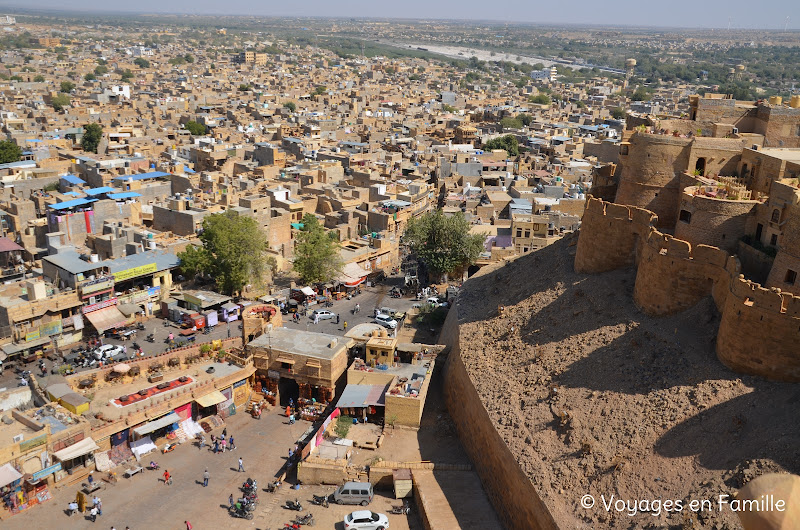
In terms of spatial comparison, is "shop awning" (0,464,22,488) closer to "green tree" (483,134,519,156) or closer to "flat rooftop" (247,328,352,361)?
"flat rooftop" (247,328,352,361)

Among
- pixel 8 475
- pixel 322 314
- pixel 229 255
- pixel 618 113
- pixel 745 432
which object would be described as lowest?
pixel 322 314

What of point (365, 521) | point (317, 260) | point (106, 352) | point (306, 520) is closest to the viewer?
point (365, 521)

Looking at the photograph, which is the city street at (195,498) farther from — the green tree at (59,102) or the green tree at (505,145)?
Answer: the green tree at (59,102)

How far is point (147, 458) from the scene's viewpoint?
21.7 meters

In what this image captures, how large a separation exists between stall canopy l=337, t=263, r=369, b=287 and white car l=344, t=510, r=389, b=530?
691 inches

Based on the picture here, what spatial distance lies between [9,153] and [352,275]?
33946mm

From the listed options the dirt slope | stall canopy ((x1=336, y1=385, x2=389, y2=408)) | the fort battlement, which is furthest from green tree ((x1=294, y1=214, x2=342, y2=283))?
the fort battlement

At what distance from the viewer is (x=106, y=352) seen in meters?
27.4

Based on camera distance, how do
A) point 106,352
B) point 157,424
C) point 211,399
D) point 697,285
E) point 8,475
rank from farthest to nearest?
point 106,352 → point 211,399 → point 157,424 → point 697,285 → point 8,475

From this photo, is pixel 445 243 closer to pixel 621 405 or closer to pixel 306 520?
pixel 621 405

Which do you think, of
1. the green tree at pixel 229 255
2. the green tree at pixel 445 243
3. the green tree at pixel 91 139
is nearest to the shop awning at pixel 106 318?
the green tree at pixel 229 255

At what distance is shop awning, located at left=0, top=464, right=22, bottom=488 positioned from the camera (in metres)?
18.3

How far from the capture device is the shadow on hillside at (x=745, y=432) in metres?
14.9

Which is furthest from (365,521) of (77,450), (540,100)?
(540,100)
